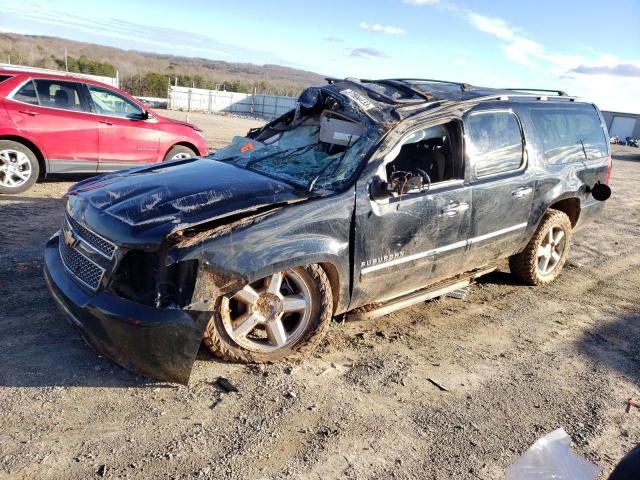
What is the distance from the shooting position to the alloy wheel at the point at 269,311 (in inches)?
135

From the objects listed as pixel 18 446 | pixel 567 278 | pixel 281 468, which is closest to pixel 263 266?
pixel 281 468

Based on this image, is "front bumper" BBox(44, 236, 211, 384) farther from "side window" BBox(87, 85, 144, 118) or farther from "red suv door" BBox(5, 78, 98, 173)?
"side window" BBox(87, 85, 144, 118)

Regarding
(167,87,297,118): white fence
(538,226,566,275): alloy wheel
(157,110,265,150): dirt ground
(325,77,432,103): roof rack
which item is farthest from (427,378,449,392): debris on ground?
(167,87,297,118): white fence

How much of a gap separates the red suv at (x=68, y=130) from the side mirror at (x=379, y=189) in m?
5.95

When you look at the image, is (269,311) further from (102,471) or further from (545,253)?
(545,253)

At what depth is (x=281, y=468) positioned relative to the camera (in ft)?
8.86

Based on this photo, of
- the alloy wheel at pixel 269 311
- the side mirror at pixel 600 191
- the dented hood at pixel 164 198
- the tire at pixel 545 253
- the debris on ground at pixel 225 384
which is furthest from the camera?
the side mirror at pixel 600 191

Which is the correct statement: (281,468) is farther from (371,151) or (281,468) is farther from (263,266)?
(371,151)

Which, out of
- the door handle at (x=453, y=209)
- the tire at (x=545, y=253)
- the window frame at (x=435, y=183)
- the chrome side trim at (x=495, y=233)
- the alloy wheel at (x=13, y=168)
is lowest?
the alloy wheel at (x=13, y=168)

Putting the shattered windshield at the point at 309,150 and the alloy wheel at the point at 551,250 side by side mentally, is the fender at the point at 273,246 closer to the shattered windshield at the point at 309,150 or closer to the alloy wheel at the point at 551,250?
the shattered windshield at the point at 309,150

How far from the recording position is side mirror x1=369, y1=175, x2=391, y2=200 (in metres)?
3.78

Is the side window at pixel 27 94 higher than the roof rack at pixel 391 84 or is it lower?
lower

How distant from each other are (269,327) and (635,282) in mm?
4914

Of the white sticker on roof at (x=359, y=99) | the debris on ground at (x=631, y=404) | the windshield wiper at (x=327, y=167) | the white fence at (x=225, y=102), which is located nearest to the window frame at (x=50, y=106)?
the white sticker on roof at (x=359, y=99)
